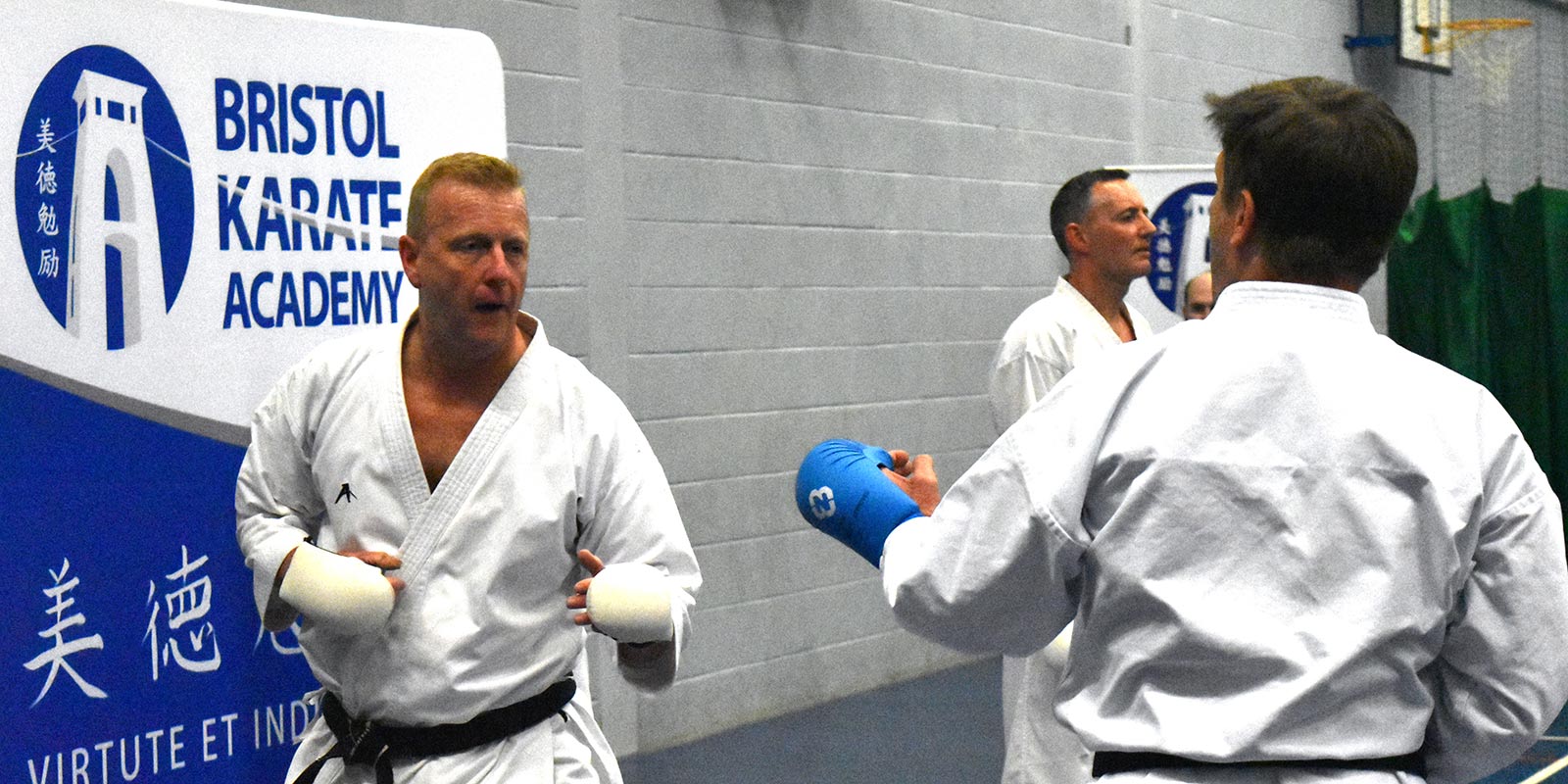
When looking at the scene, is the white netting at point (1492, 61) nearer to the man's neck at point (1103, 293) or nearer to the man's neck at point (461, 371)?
the man's neck at point (1103, 293)

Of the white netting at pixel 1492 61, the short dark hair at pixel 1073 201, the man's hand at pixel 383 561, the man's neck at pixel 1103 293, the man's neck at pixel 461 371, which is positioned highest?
the white netting at pixel 1492 61

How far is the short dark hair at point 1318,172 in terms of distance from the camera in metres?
1.56

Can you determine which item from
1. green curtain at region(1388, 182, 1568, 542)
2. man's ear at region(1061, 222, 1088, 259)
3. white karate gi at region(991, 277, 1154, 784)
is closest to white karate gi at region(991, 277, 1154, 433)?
white karate gi at region(991, 277, 1154, 784)

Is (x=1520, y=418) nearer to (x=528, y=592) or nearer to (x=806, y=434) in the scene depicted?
(x=806, y=434)

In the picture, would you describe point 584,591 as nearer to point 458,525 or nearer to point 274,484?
point 458,525

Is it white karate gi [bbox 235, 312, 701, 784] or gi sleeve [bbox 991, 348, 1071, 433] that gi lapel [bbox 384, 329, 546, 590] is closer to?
white karate gi [bbox 235, 312, 701, 784]

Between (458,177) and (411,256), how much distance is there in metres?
0.15

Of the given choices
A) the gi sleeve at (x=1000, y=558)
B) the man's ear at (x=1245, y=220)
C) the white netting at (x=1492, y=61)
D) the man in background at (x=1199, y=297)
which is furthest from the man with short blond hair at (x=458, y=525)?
the white netting at (x=1492, y=61)

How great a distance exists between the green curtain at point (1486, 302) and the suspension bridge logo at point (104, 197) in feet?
26.7

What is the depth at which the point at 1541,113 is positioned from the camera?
1039 cm

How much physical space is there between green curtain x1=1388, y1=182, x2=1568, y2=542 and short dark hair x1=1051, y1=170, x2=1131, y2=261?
19.0ft

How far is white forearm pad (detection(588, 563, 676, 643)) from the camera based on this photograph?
2.31 meters

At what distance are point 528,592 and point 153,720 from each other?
0.61 meters

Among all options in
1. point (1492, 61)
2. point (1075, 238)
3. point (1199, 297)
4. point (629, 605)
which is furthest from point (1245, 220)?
point (1492, 61)
